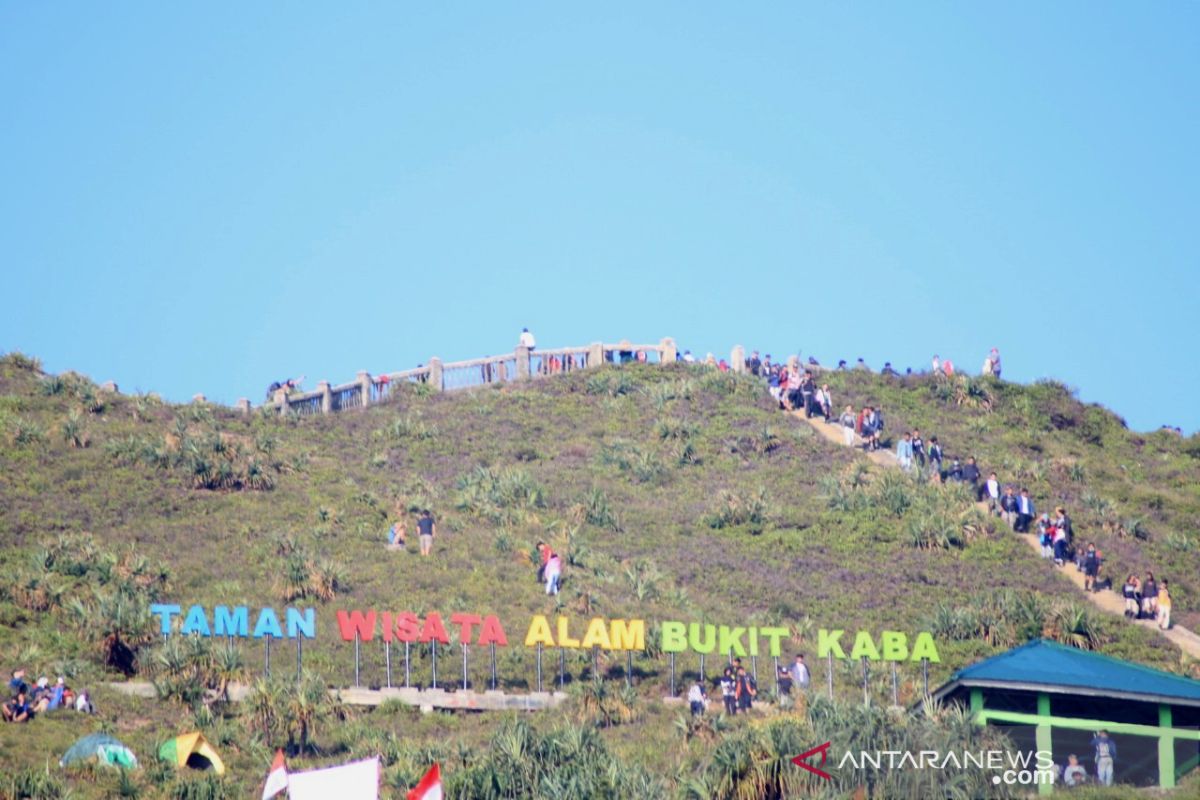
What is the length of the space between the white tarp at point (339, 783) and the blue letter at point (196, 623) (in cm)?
1372

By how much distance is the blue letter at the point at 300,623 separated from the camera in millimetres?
42656

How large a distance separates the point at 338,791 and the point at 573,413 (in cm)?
4097

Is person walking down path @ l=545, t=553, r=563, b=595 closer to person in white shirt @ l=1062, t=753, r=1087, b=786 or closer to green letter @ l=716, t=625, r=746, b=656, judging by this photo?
green letter @ l=716, t=625, r=746, b=656

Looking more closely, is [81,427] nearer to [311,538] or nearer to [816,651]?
[311,538]

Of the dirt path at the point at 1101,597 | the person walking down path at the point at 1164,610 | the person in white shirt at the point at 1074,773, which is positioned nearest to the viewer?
the person in white shirt at the point at 1074,773

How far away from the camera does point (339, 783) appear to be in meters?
29.9

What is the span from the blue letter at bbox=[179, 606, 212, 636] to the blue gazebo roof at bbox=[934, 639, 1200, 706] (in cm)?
1712

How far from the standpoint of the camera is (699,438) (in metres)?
66.3

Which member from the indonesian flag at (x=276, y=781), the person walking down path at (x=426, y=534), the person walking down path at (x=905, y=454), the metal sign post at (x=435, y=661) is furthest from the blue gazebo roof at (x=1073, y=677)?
the person walking down path at (x=905, y=454)

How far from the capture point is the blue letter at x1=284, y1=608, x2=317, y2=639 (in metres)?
42.7

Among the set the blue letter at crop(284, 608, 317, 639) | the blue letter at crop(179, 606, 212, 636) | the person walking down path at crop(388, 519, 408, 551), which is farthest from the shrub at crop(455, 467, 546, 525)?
the blue letter at crop(179, 606, 212, 636)

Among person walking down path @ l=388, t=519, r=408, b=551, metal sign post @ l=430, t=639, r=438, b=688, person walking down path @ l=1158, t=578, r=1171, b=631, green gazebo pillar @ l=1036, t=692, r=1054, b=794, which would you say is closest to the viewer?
green gazebo pillar @ l=1036, t=692, r=1054, b=794

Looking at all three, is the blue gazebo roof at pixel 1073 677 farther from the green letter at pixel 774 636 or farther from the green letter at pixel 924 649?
the green letter at pixel 774 636

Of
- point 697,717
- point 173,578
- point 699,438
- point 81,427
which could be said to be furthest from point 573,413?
point 697,717
